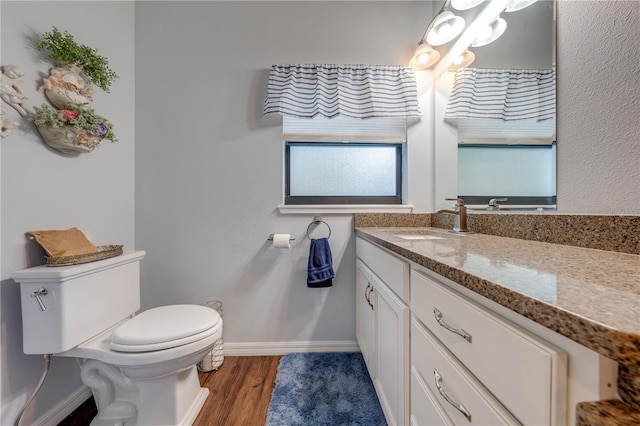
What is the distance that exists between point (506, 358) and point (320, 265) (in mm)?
1136

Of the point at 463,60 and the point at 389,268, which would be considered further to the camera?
the point at 463,60

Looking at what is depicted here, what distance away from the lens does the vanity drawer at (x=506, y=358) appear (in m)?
0.33

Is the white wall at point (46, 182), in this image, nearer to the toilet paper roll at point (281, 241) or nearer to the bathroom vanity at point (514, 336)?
the toilet paper roll at point (281, 241)

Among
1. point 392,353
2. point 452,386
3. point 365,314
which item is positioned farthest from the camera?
point 365,314

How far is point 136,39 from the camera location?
61.7 inches

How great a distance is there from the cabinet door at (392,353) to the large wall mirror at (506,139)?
723 mm

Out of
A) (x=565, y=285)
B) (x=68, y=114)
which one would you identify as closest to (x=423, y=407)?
(x=565, y=285)

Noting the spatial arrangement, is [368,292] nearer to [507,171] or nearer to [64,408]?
[507,171]

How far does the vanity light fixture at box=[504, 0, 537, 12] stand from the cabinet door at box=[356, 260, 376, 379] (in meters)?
1.37

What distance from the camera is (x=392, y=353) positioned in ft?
2.96

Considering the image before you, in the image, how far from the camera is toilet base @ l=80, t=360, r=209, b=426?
1016 millimetres

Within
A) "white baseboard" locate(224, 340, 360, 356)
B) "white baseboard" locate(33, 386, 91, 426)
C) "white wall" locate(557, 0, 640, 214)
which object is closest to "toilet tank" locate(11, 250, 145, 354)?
"white baseboard" locate(33, 386, 91, 426)

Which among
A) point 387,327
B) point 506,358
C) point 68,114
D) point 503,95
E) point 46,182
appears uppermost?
point 503,95

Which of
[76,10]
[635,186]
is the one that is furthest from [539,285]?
[76,10]
